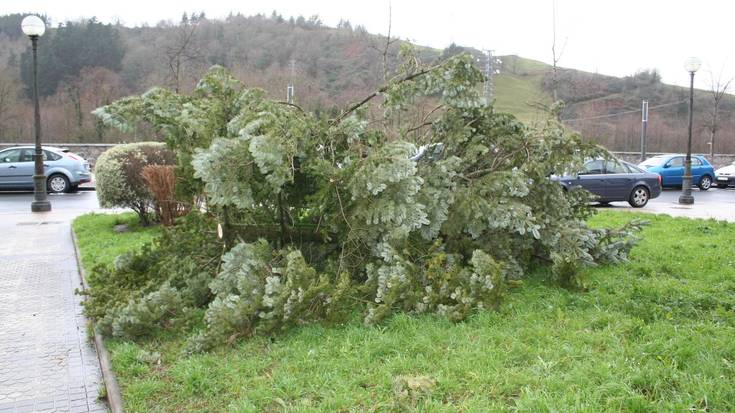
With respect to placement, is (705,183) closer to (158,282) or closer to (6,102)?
(158,282)

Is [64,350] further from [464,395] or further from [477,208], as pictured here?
[477,208]

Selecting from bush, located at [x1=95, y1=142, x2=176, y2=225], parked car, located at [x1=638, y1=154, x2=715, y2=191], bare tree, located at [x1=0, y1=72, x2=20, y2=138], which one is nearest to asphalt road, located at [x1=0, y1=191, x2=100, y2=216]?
bush, located at [x1=95, y1=142, x2=176, y2=225]

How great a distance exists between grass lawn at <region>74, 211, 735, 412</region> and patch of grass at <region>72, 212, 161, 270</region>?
386 cm

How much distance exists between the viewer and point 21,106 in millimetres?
40031

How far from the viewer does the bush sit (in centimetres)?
1077

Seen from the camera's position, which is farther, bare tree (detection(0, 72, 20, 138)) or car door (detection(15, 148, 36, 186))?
bare tree (detection(0, 72, 20, 138))

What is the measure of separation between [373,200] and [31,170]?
62.1 feet

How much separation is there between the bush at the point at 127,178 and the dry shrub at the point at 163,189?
1.48 ft

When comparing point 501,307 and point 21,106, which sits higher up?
point 21,106

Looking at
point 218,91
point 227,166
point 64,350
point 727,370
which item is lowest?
point 64,350

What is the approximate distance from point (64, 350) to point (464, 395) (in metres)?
3.27

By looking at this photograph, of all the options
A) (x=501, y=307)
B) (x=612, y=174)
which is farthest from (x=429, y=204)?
(x=612, y=174)

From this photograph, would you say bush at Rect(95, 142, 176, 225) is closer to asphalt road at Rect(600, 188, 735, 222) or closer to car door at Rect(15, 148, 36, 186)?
car door at Rect(15, 148, 36, 186)

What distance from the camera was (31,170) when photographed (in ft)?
66.2
